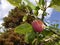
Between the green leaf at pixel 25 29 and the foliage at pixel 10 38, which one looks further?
the foliage at pixel 10 38

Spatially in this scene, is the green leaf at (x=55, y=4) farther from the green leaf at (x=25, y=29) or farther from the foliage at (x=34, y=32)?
the green leaf at (x=25, y=29)

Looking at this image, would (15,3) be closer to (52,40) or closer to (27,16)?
(27,16)

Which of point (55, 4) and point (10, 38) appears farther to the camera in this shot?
point (10, 38)

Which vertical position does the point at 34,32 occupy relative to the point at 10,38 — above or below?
above

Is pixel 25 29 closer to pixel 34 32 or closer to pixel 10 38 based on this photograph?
pixel 34 32

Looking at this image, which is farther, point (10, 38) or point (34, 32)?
point (10, 38)

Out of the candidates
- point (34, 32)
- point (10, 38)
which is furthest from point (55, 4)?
point (10, 38)

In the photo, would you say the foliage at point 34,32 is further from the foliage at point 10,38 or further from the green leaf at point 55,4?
the foliage at point 10,38

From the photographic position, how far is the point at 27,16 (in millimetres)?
1038

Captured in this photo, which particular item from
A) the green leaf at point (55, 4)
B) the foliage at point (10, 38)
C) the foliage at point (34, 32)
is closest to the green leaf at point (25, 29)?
the foliage at point (34, 32)

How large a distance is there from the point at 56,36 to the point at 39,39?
7 centimetres

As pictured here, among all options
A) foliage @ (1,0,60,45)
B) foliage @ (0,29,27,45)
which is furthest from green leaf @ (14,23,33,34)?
foliage @ (0,29,27,45)

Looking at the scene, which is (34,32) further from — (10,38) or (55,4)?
(10,38)

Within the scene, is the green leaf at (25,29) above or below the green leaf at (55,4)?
below
